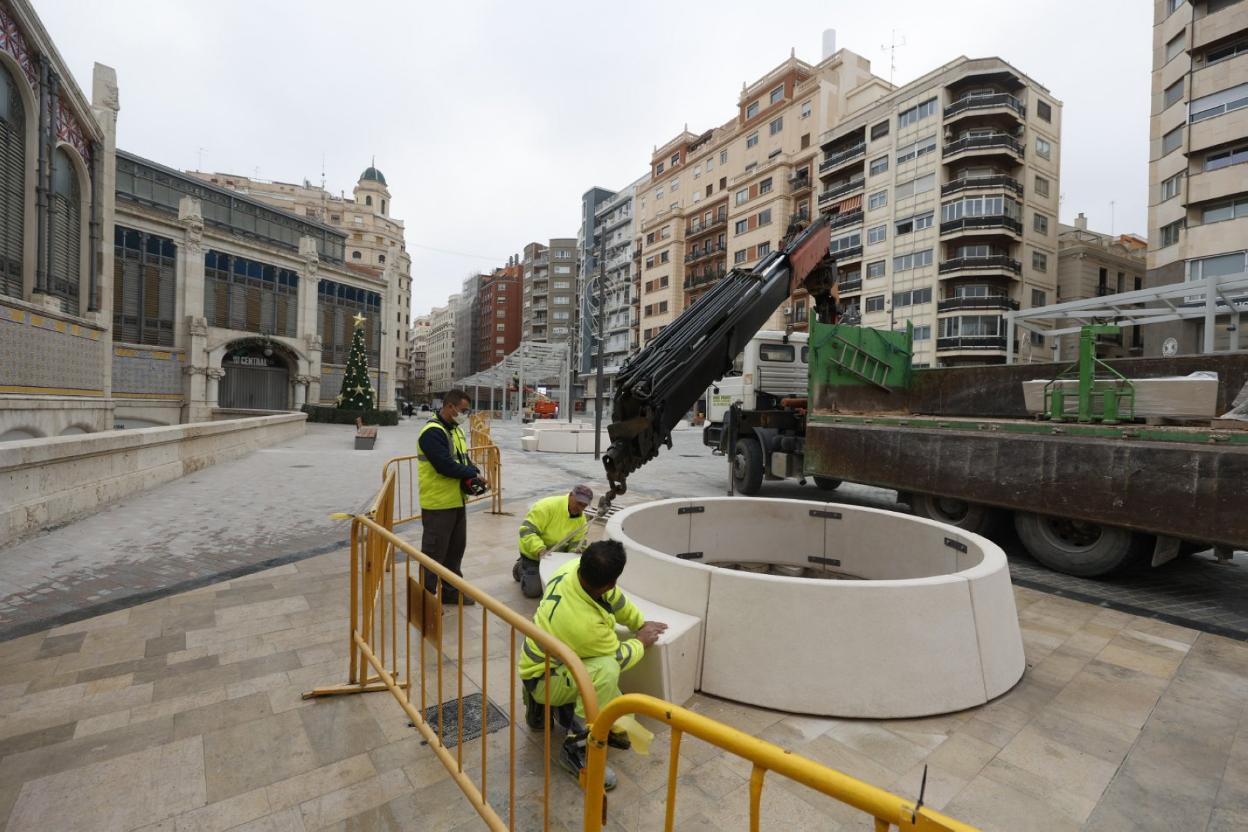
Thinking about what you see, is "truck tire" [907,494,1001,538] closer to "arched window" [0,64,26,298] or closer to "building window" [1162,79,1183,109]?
"arched window" [0,64,26,298]

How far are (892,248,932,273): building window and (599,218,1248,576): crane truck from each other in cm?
3016

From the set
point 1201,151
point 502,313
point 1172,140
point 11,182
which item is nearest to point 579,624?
point 11,182

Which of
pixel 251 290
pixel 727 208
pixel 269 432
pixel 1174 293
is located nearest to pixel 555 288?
pixel 727 208

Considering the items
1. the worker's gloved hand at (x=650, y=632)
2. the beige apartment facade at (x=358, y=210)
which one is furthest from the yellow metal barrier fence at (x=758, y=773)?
the beige apartment facade at (x=358, y=210)

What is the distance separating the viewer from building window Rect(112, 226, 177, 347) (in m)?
29.9

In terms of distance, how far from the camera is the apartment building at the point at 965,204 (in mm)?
34375

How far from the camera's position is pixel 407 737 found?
3.07 m

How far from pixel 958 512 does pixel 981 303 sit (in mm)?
32960

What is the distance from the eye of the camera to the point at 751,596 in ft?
11.3

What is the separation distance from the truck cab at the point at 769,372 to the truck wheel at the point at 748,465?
0.90 metres

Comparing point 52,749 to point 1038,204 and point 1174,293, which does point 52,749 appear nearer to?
point 1174,293

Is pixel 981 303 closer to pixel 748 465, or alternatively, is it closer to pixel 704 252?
pixel 704 252

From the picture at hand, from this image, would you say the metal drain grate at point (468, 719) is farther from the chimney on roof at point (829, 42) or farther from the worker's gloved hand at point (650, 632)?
the chimney on roof at point (829, 42)

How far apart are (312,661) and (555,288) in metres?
89.5
